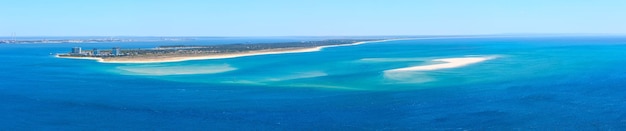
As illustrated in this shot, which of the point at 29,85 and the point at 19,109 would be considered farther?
the point at 29,85

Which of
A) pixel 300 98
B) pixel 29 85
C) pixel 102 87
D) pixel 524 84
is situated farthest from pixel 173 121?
pixel 524 84

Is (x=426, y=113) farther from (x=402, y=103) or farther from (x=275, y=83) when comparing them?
(x=275, y=83)

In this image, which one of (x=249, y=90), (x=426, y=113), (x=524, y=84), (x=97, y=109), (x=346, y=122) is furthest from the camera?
(x=524, y=84)

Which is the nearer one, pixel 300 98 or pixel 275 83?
pixel 300 98

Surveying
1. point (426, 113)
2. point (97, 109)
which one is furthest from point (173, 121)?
point (426, 113)

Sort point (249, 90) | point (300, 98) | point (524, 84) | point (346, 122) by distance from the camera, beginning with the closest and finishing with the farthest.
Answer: point (346, 122) < point (300, 98) < point (249, 90) < point (524, 84)

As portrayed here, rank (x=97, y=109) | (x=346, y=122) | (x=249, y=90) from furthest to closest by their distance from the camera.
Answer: (x=249, y=90) < (x=97, y=109) < (x=346, y=122)

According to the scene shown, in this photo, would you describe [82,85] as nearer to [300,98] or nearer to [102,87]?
[102,87]

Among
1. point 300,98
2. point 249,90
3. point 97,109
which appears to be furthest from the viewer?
point 249,90
